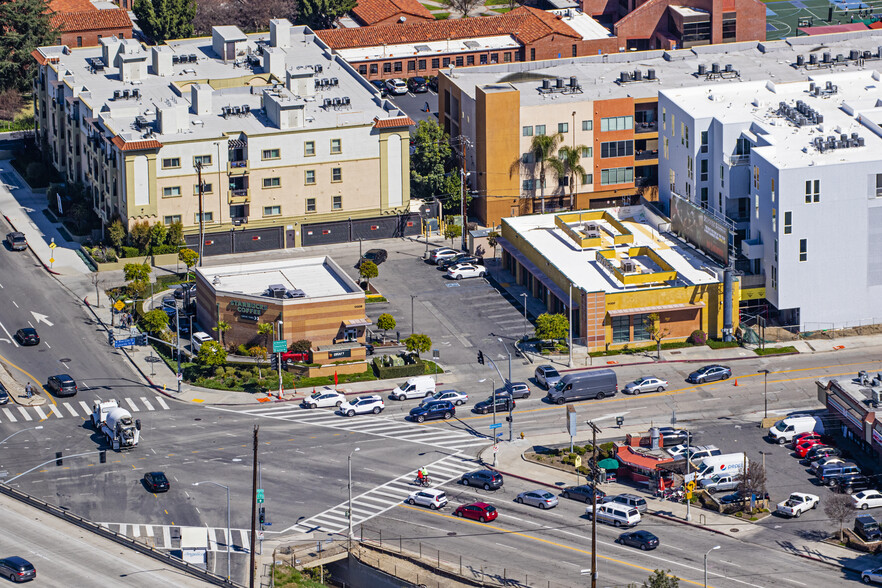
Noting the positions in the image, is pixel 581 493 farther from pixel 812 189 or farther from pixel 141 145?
pixel 141 145

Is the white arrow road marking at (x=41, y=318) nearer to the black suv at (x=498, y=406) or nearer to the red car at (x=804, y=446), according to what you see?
the black suv at (x=498, y=406)

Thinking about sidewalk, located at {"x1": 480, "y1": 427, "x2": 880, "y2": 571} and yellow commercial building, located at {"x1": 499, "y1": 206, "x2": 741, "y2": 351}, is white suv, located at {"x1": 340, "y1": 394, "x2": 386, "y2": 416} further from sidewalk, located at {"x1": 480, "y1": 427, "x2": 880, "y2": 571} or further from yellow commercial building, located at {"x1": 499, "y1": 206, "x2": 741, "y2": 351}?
yellow commercial building, located at {"x1": 499, "y1": 206, "x2": 741, "y2": 351}

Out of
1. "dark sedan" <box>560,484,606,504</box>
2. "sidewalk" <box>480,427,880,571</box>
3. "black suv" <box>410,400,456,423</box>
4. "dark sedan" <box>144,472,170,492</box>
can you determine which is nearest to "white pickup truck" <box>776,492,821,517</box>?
"sidewalk" <box>480,427,880,571</box>

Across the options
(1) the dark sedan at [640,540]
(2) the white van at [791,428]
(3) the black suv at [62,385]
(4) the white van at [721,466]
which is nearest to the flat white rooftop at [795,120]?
(2) the white van at [791,428]

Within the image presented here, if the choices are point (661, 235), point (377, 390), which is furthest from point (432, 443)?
point (661, 235)

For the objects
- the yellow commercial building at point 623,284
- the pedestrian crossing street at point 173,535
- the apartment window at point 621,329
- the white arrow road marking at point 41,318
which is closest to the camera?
the pedestrian crossing street at point 173,535

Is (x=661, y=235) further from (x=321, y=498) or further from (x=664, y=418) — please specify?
(x=321, y=498)
